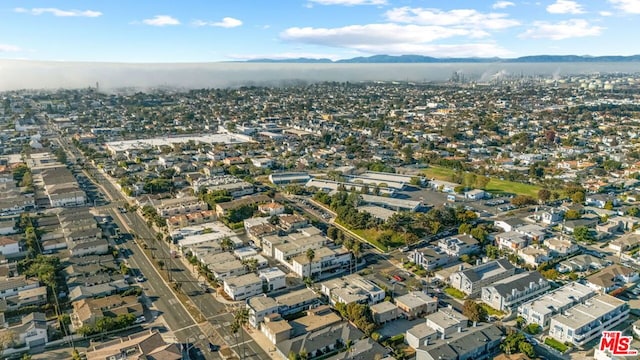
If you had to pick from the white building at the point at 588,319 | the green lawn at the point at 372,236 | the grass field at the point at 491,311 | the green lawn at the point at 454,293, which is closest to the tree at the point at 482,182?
the green lawn at the point at 372,236

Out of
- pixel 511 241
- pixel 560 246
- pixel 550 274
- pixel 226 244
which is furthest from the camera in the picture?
pixel 511 241

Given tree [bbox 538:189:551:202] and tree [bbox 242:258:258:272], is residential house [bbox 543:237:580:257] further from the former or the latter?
tree [bbox 242:258:258:272]

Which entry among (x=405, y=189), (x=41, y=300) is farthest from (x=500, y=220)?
(x=41, y=300)

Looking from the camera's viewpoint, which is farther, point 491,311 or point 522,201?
point 522,201

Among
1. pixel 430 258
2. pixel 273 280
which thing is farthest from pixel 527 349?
pixel 273 280

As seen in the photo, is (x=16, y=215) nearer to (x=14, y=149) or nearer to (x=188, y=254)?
(x=188, y=254)

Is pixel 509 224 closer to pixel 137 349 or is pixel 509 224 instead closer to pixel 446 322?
pixel 446 322

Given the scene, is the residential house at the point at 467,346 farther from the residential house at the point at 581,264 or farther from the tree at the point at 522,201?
the tree at the point at 522,201
